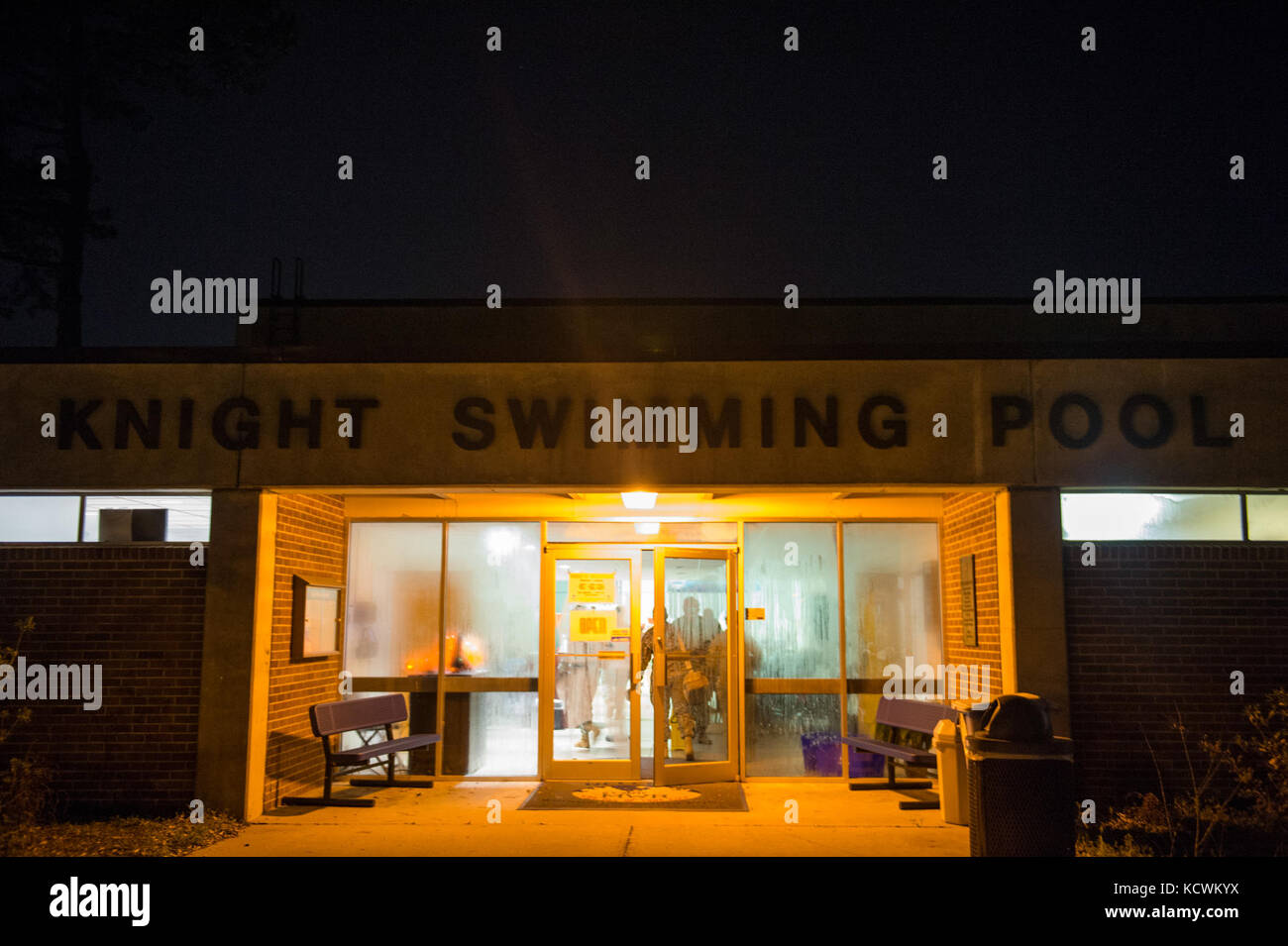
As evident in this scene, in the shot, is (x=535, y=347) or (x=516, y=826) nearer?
(x=516, y=826)

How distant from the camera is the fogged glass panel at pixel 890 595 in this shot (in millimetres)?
11031

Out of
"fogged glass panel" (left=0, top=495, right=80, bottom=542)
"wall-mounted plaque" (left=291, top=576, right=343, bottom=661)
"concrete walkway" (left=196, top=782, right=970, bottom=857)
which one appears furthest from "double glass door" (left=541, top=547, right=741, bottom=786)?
"fogged glass panel" (left=0, top=495, right=80, bottom=542)

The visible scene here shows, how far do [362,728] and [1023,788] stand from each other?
20.6 ft

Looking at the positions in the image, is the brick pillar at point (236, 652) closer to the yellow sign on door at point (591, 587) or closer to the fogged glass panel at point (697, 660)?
the yellow sign on door at point (591, 587)

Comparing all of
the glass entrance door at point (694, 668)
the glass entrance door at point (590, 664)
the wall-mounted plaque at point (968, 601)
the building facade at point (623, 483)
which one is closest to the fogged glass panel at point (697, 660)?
the glass entrance door at point (694, 668)

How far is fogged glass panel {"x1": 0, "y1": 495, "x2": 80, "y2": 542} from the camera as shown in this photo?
9.51 metres

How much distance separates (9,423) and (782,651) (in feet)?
25.7

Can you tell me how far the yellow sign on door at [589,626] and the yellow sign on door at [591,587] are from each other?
0.14 meters

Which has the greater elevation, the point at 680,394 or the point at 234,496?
the point at 680,394

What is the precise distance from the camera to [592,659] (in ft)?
36.7
